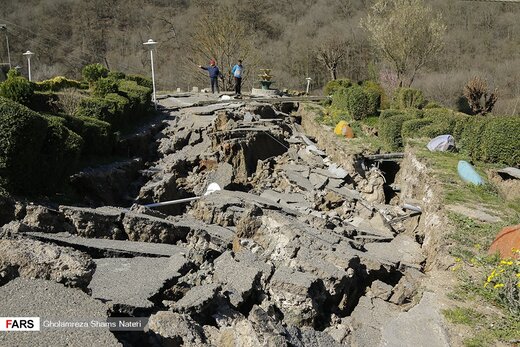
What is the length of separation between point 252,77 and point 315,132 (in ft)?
66.4

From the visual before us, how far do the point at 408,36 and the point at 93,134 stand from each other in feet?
69.2

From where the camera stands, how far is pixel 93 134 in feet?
34.5

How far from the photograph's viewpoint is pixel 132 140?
498 inches

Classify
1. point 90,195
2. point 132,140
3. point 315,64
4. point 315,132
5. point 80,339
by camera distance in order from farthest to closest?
1. point 315,64
2. point 315,132
3. point 132,140
4. point 90,195
5. point 80,339

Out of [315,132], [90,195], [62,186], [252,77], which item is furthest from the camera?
[252,77]

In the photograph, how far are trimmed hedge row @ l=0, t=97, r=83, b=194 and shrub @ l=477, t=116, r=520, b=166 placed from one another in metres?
9.86

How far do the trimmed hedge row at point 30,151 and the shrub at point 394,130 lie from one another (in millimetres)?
10302

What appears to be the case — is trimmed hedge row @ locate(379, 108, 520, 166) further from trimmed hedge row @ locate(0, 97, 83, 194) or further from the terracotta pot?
trimmed hedge row @ locate(0, 97, 83, 194)

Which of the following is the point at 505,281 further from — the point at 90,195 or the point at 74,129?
the point at 74,129

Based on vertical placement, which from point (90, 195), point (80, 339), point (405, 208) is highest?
point (80, 339)

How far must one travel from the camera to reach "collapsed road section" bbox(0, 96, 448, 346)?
12.7 ft

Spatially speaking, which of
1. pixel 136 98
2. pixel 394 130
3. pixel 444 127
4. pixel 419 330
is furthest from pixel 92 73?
pixel 419 330

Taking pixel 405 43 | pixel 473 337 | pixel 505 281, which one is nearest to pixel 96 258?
pixel 473 337

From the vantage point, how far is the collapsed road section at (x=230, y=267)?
3.88 metres
